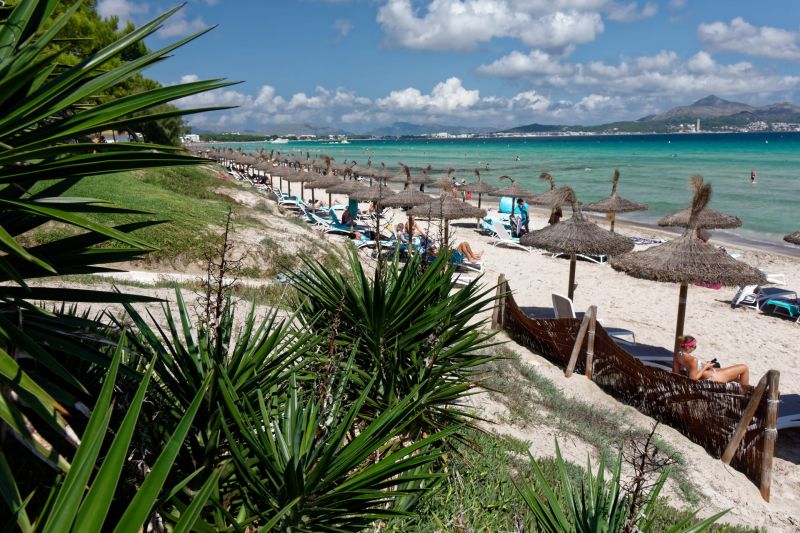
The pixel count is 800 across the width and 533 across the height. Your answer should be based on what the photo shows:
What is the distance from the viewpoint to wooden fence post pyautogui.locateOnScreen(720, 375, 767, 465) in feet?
17.4

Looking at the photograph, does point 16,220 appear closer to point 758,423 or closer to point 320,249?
point 758,423

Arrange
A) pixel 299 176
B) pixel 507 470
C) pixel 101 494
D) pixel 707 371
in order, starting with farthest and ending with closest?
1. pixel 299 176
2. pixel 707 371
3. pixel 507 470
4. pixel 101 494

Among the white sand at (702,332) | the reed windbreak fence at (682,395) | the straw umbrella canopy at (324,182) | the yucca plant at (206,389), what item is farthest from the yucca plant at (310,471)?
the straw umbrella canopy at (324,182)

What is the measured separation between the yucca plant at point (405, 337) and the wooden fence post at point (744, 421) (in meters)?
3.48

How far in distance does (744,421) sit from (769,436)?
0.26m

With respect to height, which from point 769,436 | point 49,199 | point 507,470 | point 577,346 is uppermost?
point 49,199

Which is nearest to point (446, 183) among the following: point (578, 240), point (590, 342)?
point (578, 240)

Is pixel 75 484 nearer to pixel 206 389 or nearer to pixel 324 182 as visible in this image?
pixel 206 389

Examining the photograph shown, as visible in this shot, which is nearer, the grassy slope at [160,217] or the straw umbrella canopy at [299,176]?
the grassy slope at [160,217]

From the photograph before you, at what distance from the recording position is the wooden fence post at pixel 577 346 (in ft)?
23.9

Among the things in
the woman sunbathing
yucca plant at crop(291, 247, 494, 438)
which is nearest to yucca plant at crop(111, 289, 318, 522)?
yucca plant at crop(291, 247, 494, 438)

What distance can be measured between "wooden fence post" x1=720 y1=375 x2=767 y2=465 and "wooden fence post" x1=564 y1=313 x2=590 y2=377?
2.07 m

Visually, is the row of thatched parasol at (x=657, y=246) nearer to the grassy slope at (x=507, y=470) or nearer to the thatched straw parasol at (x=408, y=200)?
the thatched straw parasol at (x=408, y=200)

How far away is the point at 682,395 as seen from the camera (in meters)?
6.13
